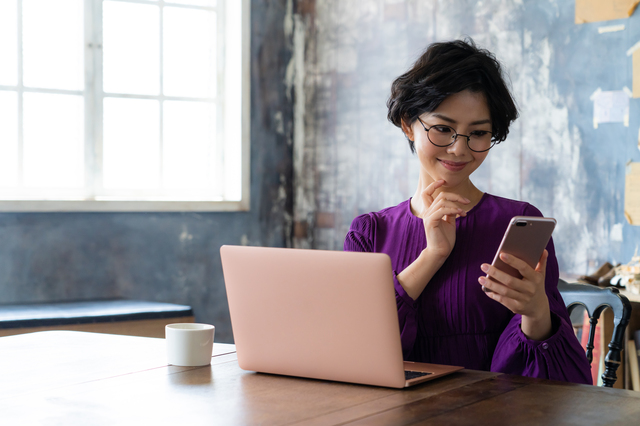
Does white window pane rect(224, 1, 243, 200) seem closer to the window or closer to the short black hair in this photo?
the window

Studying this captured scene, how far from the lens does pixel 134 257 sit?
3.74 m

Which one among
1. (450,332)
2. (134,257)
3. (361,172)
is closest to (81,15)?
(134,257)

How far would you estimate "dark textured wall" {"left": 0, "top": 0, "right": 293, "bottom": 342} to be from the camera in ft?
11.2

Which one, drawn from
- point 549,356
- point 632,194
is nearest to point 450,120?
point 549,356

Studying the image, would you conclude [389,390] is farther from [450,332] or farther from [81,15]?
Result: [81,15]

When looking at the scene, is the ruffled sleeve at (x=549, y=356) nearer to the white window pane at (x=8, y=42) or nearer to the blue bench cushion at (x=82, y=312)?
the blue bench cushion at (x=82, y=312)

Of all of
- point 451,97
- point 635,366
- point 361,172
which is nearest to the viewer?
point 451,97

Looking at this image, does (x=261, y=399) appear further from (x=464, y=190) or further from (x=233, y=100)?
(x=233, y=100)

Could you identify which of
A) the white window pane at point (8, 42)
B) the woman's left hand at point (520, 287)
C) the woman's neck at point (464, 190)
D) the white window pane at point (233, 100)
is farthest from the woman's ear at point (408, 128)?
the white window pane at point (8, 42)

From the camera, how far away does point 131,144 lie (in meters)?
3.81

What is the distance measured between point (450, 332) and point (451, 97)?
560mm

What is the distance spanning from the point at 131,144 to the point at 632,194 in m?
2.54

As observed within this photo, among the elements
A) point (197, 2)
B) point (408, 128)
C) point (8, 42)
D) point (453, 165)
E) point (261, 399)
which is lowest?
point (261, 399)

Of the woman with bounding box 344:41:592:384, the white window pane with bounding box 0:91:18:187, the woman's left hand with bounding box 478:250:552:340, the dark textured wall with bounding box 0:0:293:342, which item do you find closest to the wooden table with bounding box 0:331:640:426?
the woman's left hand with bounding box 478:250:552:340
